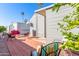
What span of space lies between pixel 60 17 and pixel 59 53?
70 centimetres

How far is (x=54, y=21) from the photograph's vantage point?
13.9 ft

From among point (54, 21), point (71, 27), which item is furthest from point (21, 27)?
point (71, 27)

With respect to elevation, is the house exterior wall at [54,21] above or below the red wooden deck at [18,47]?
above

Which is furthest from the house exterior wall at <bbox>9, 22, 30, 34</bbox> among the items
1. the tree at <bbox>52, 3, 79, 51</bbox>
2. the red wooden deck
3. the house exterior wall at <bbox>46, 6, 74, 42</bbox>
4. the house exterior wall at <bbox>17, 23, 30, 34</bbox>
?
the tree at <bbox>52, 3, 79, 51</bbox>

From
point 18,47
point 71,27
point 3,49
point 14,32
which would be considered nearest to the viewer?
point 71,27

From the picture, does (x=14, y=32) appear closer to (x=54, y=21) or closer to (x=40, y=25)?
(x=40, y=25)

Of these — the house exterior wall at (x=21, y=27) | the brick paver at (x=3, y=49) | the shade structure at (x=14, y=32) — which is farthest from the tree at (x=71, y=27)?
the brick paver at (x=3, y=49)

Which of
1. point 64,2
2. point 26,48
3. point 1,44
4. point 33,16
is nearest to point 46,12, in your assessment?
point 33,16

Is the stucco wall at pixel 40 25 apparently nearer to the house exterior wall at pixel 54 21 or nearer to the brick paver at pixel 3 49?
the house exterior wall at pixel 54 21

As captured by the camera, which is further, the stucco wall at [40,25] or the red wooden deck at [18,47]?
the stucco wall at [40,25]

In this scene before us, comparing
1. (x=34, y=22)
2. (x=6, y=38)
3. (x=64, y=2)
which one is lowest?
(x=6, y=38)

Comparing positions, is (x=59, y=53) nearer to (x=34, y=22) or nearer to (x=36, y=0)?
(x=34, y=22)

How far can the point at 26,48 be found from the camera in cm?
427

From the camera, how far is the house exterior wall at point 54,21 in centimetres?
408
